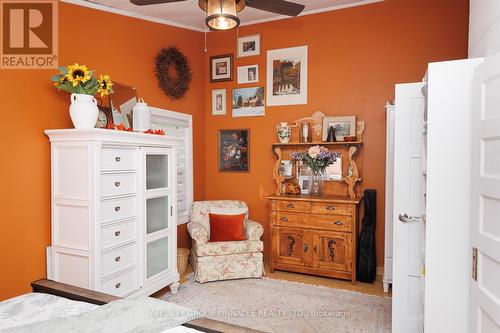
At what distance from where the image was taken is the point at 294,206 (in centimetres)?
381

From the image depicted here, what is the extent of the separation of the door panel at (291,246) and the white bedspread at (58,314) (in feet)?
8.06

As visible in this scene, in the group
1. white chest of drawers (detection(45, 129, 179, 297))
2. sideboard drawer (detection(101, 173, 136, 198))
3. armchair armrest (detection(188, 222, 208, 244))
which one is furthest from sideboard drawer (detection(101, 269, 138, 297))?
armchair armrest (detection(188, 222, 208, 244))

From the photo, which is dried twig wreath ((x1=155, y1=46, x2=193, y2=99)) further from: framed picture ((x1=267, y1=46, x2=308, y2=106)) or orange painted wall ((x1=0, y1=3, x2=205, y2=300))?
framed picture ((x1=267, y1=46, x2=308, y2=106))

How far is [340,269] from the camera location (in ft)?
11.9

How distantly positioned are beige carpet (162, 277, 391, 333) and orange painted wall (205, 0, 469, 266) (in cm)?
91

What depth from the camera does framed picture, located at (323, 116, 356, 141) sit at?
153 inches

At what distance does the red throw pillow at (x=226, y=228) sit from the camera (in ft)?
12.3

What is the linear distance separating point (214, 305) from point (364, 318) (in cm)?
138

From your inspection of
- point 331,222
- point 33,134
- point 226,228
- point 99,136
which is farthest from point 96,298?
point 331,222

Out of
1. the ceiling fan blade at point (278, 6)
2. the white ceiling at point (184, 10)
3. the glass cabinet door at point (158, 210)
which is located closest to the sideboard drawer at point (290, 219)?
the glass cabinet door at point (158, 210)

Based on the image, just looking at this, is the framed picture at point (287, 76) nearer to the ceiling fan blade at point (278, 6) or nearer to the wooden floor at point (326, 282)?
the ceiling fan blade at point (278, 6)

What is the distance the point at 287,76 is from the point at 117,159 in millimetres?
2505

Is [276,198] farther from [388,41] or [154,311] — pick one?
[154,311]

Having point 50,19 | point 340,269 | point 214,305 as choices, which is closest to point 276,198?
point 340,269
